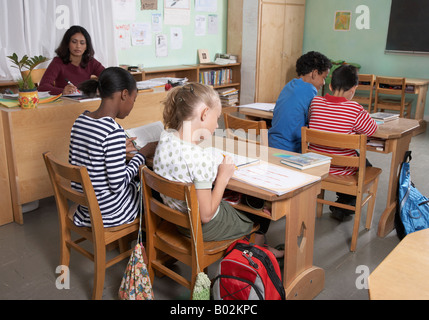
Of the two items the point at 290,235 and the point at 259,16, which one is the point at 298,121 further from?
the point at 259,16

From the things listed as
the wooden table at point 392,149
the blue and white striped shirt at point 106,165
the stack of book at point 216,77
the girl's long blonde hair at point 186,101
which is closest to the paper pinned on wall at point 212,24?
the stack of book at point 216,77

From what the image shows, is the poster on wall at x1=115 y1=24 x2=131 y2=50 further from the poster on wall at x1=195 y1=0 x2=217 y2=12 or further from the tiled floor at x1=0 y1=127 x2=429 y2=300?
the tiled floor at x1=0 y1=127 x2=429 y2=300

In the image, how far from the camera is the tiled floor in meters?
2.08

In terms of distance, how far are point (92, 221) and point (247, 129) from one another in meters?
1.20

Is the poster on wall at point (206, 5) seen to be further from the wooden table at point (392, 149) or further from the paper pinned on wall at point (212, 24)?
the wooden table at point (392, 149)

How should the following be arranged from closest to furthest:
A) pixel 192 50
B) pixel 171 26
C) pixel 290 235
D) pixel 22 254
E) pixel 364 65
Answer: pixel 290 235
pixel 22 254
pixel 171 26
pixel 192 50
pixel 364 65

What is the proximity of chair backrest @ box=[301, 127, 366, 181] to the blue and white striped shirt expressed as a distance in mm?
990

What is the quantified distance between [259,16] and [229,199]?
14.2 feet

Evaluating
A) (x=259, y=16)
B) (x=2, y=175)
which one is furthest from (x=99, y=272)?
(x=259, y=16)

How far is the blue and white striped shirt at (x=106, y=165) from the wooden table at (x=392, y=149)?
1504 millimetres

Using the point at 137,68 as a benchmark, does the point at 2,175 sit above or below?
below

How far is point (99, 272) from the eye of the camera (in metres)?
1.90

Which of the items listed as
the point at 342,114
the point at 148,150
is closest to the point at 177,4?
the point at 342,114
